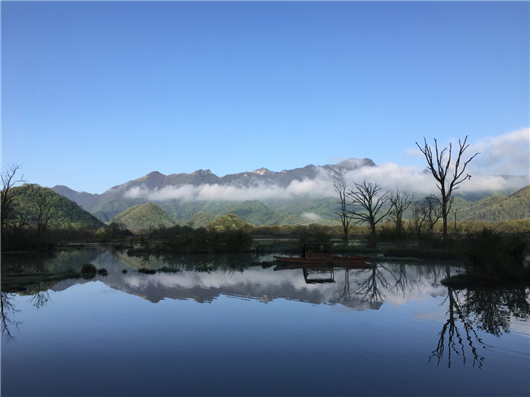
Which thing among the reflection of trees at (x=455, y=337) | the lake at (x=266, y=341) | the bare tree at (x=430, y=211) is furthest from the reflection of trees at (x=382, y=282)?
the bare tree at (x=430, y=211)

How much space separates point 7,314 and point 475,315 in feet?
67.8

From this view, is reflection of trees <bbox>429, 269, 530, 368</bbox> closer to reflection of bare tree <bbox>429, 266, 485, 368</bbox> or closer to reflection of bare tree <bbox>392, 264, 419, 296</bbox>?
reflection of bare tree <bbox>429, 266, 485, 368</bbox>

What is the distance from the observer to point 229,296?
856 inches

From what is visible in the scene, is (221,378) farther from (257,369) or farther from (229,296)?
(229,296)

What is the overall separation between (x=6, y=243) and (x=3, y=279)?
2646cm

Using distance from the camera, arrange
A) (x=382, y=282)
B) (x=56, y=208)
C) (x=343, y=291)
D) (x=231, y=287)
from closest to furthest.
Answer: (x=343, y=291), (x=231, y=287), (x=382, y=282), (x=56, y=208)

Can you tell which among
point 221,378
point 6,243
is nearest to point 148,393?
point 221,378

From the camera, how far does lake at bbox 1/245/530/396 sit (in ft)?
31.9

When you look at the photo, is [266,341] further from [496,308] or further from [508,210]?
[508,210]

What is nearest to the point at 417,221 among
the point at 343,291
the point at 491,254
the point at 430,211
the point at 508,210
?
the point at 430,211

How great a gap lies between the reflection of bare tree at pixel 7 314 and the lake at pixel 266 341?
7 centimetres

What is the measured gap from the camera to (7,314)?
17891 mm

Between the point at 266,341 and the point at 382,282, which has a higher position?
the point at 266,341

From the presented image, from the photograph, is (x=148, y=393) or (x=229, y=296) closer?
(x=148, y=393)
